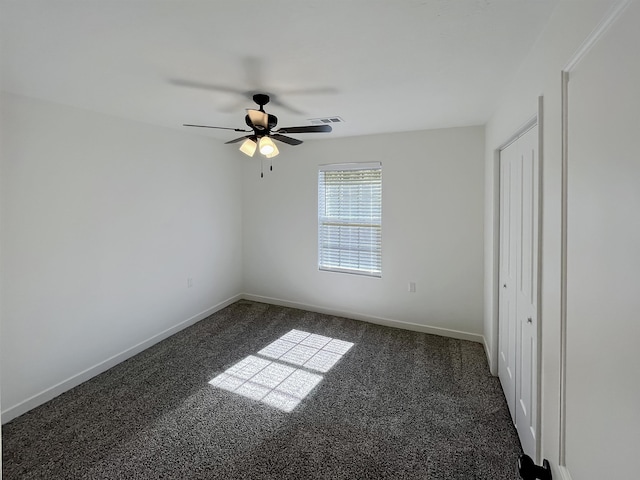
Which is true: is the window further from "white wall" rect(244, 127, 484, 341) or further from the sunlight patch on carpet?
the sunlight patch on carpet

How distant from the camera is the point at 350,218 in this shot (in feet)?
13.8

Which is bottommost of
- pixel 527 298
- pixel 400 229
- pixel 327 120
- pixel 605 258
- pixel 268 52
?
pixel 527 298

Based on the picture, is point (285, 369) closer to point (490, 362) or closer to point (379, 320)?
point (379, 320)

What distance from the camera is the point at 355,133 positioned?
3.79 metres

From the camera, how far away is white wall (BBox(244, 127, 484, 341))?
3508 millimetres

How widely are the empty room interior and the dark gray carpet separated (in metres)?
0.02

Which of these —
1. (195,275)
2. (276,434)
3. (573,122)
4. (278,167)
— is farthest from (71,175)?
(573,122)

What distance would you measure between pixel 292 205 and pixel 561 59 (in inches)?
140

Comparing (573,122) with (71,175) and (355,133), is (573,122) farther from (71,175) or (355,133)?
(71,175)

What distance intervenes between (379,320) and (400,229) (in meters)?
1.23

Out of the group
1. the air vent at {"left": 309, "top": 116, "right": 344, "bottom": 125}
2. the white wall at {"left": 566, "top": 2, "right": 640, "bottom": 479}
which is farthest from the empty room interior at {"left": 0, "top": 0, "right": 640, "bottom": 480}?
the air vent at {"left": 309, "top": 116, "right": 344, "bottom": 125}

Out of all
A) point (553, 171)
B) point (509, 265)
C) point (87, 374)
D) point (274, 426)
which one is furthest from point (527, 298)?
point (87, 374)

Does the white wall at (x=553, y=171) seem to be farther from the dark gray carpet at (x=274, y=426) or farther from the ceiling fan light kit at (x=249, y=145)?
the ceiling fan light kit at (x=249, y=145)

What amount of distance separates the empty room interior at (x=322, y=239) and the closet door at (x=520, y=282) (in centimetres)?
3
